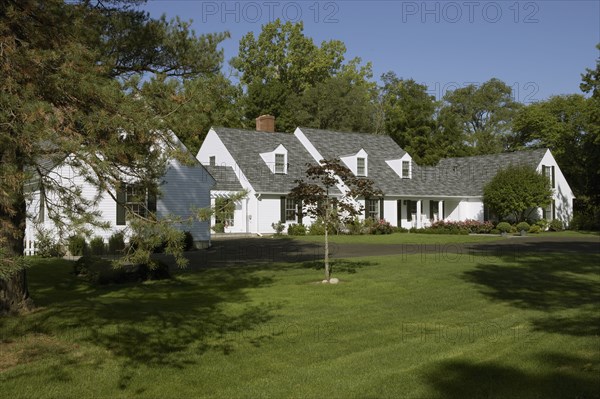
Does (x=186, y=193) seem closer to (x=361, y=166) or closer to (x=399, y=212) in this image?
(x=361, y=166)

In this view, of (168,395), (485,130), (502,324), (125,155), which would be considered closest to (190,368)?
(168,395)

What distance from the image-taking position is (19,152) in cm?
847

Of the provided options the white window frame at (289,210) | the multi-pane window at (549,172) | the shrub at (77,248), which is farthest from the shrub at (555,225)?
the shrub at (77,248)

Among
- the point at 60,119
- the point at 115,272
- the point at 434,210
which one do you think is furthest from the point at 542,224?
the point at 60,119

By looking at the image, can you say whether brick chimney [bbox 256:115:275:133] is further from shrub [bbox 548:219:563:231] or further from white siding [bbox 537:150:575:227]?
shrub [bbox 548:219:563:231]

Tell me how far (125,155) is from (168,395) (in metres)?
4.28

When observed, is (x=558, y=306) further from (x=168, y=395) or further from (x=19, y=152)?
(x=19, y=152)

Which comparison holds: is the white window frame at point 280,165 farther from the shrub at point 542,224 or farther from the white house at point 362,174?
the shrub at point 542,224

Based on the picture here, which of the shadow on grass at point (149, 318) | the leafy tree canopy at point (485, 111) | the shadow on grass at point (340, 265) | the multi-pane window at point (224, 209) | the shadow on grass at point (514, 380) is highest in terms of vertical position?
the leafy tree canopy at point (485, 111)

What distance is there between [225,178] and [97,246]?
46.9 ft

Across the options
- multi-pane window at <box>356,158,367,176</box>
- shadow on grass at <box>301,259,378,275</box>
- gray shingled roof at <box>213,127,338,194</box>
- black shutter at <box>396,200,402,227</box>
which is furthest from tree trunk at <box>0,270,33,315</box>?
black shutter at <box>396,200,402,227</box>

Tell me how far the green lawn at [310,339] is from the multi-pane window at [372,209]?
24.4 m

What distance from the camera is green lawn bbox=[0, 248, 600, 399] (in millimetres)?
6918

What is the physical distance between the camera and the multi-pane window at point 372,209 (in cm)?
4033
